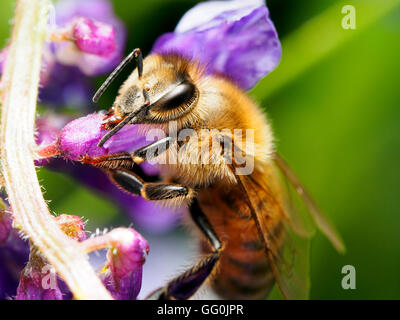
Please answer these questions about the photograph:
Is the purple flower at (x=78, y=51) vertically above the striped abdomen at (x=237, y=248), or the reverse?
the purple flower at (x=78, y=51)

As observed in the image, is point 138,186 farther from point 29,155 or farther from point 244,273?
point 244,273

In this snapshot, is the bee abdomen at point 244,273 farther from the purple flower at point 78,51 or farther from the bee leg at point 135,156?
the purple flower at point 78,51

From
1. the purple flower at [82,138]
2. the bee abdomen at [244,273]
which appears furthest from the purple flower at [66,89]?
the bee abdomen at [244,273]

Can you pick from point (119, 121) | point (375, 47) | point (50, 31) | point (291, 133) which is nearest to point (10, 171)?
point (119, 121)

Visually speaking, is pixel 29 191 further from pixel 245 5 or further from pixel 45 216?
pixel 245 5

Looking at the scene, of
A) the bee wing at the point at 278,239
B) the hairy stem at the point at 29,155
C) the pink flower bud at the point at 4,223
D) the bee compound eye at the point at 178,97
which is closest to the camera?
the hairy stem at the point at 29,155

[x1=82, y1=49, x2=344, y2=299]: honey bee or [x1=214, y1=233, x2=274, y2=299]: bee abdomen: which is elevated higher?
[x1=82, y1=49, x2=344, y2=299]: honey bee

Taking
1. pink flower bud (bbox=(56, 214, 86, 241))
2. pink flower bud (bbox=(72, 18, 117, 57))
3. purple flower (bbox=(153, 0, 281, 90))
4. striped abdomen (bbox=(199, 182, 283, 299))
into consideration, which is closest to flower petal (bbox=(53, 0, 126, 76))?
pink flower bud (bbox=(72, 18, 117, 57))

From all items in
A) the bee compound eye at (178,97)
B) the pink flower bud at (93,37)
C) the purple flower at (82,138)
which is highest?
the pink flower bud at (93,37)

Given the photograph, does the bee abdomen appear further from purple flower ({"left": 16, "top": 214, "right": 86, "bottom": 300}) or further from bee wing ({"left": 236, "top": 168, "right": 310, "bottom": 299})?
purple flower ({"left": 16, "top": 214, "right": 86, "bottom": 300})
